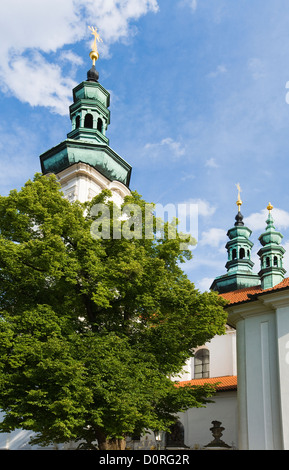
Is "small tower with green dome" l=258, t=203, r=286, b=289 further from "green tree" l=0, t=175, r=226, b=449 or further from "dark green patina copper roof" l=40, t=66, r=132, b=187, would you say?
"dark green patina copper roof" l=40, t=66, r=132, b=187

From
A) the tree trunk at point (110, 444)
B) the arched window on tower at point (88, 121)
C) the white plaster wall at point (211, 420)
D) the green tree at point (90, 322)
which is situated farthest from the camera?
the arched window on tower at point (88, 121)

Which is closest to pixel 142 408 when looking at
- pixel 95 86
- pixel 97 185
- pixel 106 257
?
pixel 106 257

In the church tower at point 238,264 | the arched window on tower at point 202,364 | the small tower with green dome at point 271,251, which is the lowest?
the arched window on tower at point 202,364

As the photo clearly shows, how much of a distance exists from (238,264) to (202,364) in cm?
1158

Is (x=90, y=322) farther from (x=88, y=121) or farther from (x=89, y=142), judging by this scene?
(x=88, y=121)

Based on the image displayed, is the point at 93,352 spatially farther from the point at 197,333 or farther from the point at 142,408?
the point at 197,333

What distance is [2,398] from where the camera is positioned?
1295cm

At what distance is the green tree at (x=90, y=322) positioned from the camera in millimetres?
12672

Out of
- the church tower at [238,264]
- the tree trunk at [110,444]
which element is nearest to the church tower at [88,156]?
the church tower at [238,264]

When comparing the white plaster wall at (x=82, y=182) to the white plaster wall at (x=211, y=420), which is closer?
the white plaster wall at (x=211, y=420)

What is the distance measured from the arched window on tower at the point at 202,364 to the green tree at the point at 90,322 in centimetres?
1397

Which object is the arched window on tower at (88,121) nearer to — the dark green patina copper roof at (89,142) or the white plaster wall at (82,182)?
the dark green patina copper roof at (89,142)

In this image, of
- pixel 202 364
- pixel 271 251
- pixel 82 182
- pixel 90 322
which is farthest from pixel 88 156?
pixel 90 322

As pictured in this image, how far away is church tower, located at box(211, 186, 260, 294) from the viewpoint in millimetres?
38156
